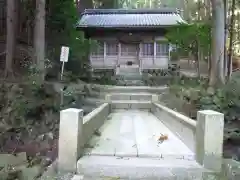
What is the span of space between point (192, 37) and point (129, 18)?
10489 mm

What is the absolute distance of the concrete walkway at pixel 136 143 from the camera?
16.6 ft

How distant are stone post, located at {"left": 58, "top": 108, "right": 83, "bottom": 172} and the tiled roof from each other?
1953cm

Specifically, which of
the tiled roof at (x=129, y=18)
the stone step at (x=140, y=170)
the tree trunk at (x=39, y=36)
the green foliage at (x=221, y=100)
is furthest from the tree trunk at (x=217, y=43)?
the tiled roof at (x=129, y=18)

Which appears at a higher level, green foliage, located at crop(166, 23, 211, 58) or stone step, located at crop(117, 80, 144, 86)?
green foliage, located at crop(166, 23, 211, 58)

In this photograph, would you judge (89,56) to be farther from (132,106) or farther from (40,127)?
(40,127)

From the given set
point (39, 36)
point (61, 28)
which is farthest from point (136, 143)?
point (61, 28)

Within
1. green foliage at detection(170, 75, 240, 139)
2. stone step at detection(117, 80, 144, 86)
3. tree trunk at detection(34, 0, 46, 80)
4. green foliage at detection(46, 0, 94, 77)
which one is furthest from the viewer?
stone step at detection(117, 80, 144, 86)

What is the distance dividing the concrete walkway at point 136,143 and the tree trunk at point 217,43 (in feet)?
16.4

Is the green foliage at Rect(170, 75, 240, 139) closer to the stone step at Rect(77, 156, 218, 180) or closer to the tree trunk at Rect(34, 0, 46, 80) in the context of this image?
the stone step at Rect(77, 156, 218, 180)

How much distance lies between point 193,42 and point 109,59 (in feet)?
29.9

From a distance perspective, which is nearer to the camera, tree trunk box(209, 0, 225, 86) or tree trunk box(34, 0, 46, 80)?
tree trunk box(209, 0, 225, 86)

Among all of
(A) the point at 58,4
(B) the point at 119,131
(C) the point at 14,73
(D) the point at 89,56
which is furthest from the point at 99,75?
(B) the point at 119,131

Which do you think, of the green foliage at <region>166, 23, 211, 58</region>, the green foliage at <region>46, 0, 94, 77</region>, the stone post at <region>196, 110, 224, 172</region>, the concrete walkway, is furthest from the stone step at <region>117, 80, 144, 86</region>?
the stone post at <region>196, 110, 224, 172</region>

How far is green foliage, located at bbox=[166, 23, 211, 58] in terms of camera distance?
1568 centimetres
